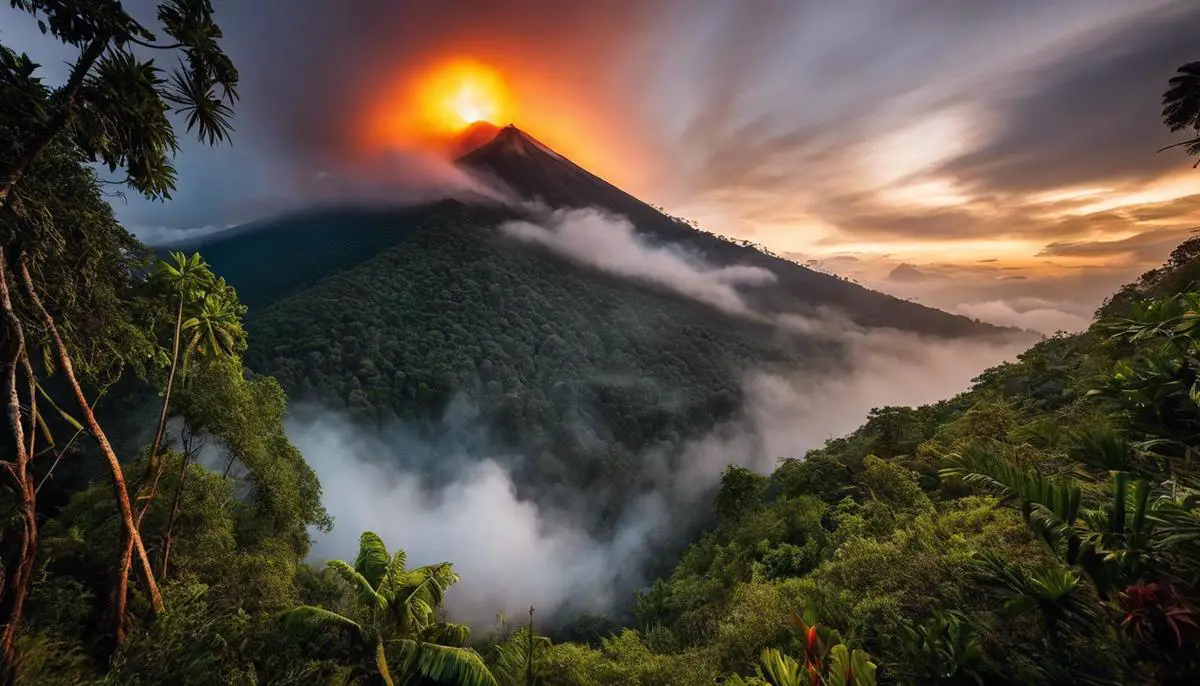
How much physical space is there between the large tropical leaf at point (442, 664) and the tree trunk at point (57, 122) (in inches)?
409

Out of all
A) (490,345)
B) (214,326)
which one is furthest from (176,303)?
(490,345)

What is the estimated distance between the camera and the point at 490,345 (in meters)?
97.7

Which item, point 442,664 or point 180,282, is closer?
point 442,664

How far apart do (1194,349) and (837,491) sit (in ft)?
57.4

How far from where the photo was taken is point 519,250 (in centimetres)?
13288

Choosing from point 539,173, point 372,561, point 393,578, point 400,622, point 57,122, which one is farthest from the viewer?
point 539,173

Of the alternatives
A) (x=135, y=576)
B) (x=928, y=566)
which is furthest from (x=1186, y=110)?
(x=135, y=576)

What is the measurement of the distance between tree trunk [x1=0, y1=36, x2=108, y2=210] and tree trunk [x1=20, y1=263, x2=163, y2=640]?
60.4 inches

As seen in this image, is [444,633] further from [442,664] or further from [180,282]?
[180,282]

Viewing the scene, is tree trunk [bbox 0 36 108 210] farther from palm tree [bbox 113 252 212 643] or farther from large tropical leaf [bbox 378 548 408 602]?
large tropical leaf [bbox 378 548 408 602]

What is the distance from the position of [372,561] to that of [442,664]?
4.27 metres

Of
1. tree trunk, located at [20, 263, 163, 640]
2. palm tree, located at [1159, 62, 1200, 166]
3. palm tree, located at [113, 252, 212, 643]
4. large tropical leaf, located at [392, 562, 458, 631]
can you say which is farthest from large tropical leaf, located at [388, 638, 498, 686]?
palm tree, located at [1159, 62, 1200, 166]

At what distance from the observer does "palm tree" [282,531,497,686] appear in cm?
984

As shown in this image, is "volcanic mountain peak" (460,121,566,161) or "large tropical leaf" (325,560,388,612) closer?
"large tropical leaf" (325,560,388,612)
